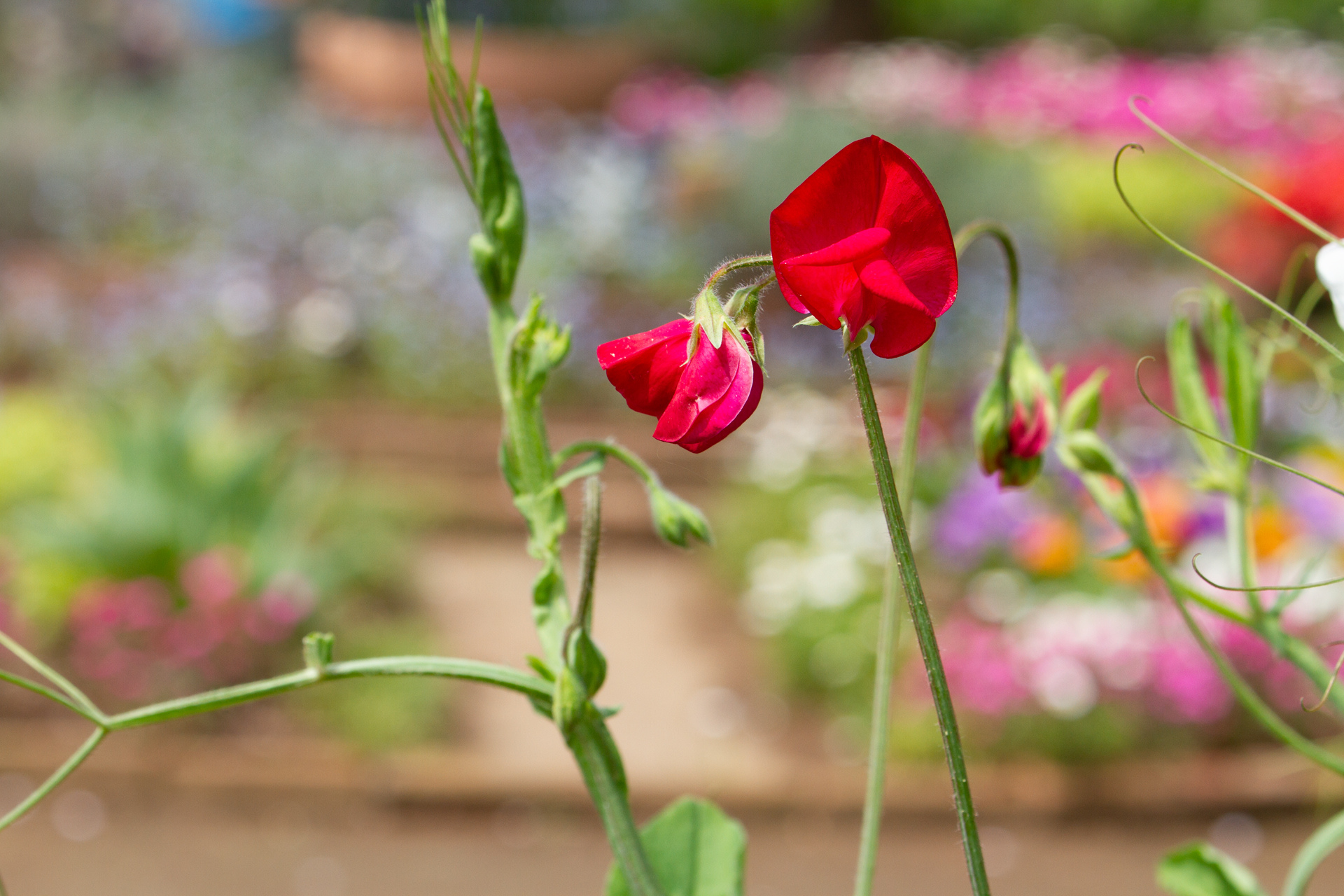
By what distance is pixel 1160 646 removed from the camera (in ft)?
9.49

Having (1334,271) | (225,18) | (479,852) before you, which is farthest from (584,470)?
(225,18)

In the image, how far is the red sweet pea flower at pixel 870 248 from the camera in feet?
1.01

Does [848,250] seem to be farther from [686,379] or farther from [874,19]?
[874,19]

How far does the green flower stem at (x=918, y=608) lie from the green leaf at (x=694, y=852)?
137 mm

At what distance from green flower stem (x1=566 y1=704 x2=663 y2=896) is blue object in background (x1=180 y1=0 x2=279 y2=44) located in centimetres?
1041

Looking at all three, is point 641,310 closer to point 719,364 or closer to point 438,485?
point 438,485

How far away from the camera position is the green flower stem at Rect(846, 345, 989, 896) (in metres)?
0.29

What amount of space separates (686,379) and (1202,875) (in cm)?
28

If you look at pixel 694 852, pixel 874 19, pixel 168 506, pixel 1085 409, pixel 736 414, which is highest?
pixel 874 19

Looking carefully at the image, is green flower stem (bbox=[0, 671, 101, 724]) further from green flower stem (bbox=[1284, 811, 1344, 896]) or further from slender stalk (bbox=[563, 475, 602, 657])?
green flower stem (bbox=[1284, 811, 1344, 896])

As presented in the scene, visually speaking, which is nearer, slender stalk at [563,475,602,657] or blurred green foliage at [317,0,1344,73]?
slender stalk at [563,475,602,657]

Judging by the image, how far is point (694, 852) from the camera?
1.47 feet

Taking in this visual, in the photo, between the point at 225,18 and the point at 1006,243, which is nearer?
the point at 1006,243

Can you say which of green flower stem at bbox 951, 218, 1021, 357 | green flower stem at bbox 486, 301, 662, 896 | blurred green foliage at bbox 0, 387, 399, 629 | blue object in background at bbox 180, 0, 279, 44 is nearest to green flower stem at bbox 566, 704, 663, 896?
green flower stem at bbox 486, 301, 662, 896
